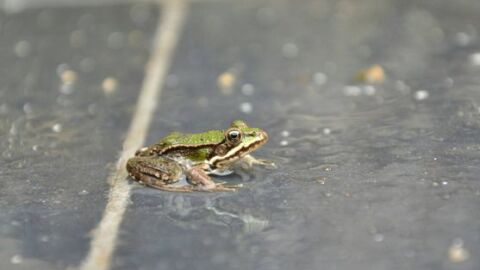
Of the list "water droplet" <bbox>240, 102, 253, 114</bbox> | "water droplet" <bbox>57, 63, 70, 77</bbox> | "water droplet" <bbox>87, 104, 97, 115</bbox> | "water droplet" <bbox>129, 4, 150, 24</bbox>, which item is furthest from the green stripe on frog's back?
"water droplet" <bbox>129, 4, 150, 24</bbox>

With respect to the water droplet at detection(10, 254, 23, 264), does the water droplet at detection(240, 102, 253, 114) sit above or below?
above

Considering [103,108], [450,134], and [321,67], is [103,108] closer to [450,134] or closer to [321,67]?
[321,67]

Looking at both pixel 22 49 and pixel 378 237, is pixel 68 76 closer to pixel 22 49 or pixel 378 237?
pixel 22 49

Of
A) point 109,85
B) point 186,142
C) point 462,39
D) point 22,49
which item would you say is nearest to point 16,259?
point 186,142

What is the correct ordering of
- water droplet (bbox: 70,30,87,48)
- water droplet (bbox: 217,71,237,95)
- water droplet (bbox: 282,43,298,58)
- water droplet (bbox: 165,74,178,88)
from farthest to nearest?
water droplet (bbox: 70,30,87,48)
water droplet (bbox: 282,43,298,58)
water droplet (bbox: 165,74,178,88)
water droplet (bbox: 217,71,237,95)

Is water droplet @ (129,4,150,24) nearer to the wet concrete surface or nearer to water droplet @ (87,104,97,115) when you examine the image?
the wet concrete surface

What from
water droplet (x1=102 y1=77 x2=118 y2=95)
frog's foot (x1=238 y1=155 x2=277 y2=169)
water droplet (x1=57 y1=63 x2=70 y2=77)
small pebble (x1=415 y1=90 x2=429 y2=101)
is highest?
water droplet (x1=57 y1=63 x2=70 y2=77)

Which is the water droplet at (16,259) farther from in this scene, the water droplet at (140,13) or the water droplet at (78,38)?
the water droplet at (140,13)
